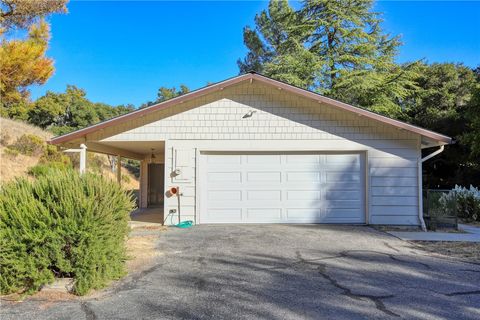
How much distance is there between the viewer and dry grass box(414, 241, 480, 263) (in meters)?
6.92

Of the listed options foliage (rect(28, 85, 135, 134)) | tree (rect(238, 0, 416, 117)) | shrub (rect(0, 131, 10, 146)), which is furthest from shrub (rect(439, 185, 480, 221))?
foliage (rect(28, 85, 135, 134))

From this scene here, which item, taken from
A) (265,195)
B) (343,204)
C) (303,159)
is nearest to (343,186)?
(343,204)

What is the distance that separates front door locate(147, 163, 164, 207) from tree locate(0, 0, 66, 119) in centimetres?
600

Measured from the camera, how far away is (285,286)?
16.1 feet

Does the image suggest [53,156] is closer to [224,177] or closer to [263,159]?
[224,177]

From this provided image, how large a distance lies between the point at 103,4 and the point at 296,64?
1184 centimetres

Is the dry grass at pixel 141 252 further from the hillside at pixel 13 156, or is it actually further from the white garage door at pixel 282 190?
the hillside at pixel 13 156

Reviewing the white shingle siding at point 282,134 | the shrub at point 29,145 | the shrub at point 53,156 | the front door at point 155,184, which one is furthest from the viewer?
the shrub at point 53,156

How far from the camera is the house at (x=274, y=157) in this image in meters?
10.4

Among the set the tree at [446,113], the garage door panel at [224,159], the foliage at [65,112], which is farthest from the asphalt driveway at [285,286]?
the foliage at [65,112]

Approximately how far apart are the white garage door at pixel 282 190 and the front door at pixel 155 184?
6504 millimetres

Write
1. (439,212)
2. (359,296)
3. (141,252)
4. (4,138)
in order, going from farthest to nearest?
(4,138) → (439,212) → (141,252) → (359,296)

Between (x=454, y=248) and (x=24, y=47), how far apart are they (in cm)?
1580

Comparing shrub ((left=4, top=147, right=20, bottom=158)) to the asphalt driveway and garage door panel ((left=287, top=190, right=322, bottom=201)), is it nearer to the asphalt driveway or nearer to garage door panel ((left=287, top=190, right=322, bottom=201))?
the asphalt driveway
